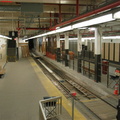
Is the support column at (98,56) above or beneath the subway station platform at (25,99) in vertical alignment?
above

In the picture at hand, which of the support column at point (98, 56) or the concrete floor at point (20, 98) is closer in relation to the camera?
the concrete floor at point (20, 98)

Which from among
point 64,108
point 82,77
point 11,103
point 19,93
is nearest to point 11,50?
point 82,77

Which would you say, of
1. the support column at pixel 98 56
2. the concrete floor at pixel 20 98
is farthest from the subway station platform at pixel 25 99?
the support column at pixel 98 56

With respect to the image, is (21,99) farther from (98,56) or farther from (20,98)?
(98,56)

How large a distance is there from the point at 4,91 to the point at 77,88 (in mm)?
4204

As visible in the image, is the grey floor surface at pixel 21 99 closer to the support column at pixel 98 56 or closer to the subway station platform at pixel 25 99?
the subway station platform at pixel 25 99

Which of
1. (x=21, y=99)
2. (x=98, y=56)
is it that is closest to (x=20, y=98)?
(x=21, y=99)

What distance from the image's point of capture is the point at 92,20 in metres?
5.66

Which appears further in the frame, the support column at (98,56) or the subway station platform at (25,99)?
the support column at (98,56)

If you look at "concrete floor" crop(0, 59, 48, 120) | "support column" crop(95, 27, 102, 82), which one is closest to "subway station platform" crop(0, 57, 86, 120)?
"concrete floor" crop(0, 59, 48, 120)

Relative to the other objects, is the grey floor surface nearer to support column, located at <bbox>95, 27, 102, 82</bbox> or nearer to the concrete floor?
the concrete floor

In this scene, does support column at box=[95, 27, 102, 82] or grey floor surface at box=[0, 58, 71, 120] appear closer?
grey floor surface at box=[0, 58, 71, 120]

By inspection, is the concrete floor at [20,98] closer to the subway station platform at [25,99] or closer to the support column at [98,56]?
the subway station platform at [25,99]

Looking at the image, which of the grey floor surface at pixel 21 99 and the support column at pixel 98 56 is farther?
the support column at pixel 98 56
